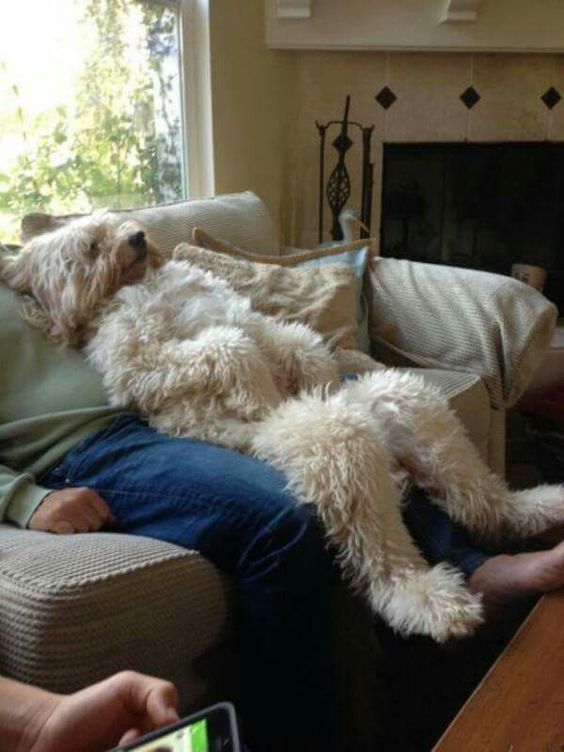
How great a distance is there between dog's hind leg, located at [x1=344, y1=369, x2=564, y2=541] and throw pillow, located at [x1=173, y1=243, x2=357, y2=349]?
44 centimetres

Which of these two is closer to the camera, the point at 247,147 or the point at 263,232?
the point at 263,232

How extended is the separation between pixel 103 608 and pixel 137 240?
82cm

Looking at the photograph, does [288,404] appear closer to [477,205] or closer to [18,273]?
[18,273]

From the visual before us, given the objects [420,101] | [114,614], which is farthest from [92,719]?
[420,101]

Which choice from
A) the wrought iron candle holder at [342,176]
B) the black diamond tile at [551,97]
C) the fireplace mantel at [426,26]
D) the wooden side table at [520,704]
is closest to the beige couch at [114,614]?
the wooden side table at [520,704]

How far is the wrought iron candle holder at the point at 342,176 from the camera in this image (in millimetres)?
3180

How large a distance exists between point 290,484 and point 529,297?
105 centimetres

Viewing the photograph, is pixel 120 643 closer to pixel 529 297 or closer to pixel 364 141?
pixel 529 297

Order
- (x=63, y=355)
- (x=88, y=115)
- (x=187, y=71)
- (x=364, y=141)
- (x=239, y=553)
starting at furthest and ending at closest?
(x=364, y=141) < (x=187, y=71) < (x=88, y=115) < (x=63, y=355) < (x=239, y=553)

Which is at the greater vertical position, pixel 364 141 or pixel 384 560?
pixel 364 141

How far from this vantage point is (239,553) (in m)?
1.17

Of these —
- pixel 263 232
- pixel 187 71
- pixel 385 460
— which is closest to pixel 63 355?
pixel 385 460

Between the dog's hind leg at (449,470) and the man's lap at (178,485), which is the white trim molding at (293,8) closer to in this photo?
the dog's hind leg at (449,470)

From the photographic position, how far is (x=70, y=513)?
121cm
